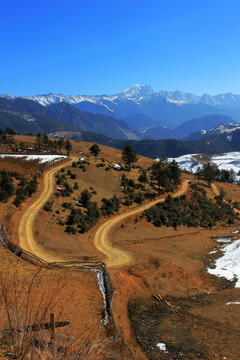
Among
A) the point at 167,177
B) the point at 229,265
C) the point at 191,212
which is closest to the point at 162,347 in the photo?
the point at 229,265

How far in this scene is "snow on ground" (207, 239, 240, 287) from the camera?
31.2m

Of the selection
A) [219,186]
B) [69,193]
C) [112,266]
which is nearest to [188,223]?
[69,193]

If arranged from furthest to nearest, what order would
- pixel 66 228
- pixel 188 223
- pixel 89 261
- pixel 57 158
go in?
pixel 57 158
pixel 188 223
pixel 66 228
pixel 89 261

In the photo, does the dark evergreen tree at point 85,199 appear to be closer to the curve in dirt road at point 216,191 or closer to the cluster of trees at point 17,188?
the cluster of trees at point 17,188

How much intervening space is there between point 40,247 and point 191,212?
39802 mm

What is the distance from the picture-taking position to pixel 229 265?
34.3 m

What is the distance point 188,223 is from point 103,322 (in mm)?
41308

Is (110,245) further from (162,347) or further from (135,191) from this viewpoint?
(135,191)

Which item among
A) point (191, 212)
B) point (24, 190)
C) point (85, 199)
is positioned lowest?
point (191, 212)

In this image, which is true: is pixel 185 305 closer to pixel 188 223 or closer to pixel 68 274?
pixel 68 274

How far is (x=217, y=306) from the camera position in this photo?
2323 centimetres

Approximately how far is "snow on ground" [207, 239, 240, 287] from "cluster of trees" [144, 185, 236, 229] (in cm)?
1524

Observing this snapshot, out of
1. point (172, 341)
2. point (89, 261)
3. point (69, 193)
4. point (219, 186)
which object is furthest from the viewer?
point (219, 186)

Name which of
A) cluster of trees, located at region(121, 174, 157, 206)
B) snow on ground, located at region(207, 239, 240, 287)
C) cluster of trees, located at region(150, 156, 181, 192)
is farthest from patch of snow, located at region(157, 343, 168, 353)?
cluster of trees, located at region(150, 156, 181, 192)
